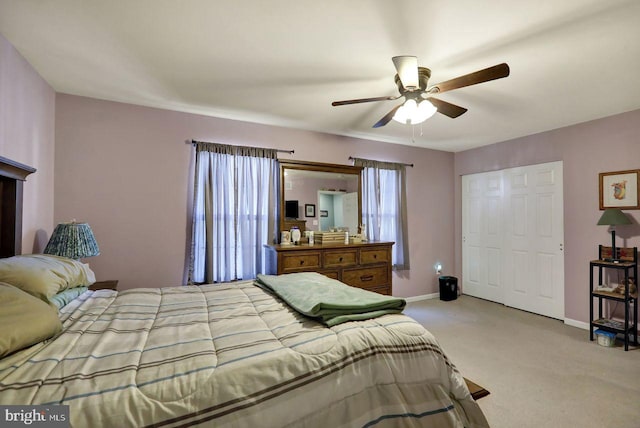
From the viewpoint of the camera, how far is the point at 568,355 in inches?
112

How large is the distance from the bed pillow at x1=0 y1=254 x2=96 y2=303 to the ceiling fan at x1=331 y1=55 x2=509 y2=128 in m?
2.20

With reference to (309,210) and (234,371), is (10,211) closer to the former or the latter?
(234,371)

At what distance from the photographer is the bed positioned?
0.91 m

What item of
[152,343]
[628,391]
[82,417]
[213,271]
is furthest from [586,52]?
[213,271]

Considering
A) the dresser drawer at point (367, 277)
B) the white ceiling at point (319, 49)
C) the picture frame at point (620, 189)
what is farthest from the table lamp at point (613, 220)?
the dresser drawer at point (367, 277)

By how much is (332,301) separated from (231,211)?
2.27 m

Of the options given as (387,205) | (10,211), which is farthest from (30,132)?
(387,205)

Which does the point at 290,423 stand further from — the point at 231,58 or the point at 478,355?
the point at 478,355

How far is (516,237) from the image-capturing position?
14.2 feet

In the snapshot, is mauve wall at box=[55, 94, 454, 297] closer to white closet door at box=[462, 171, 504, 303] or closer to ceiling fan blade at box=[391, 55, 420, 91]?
ceiling fan blade at box=[391, 55, 420, 91]

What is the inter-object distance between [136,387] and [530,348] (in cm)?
356

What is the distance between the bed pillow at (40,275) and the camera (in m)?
1.40

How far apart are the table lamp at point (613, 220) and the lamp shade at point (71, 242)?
197 inches

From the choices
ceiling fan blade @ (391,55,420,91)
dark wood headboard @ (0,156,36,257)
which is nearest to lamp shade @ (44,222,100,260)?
dark wood headboard @ (0,156,36,257)
